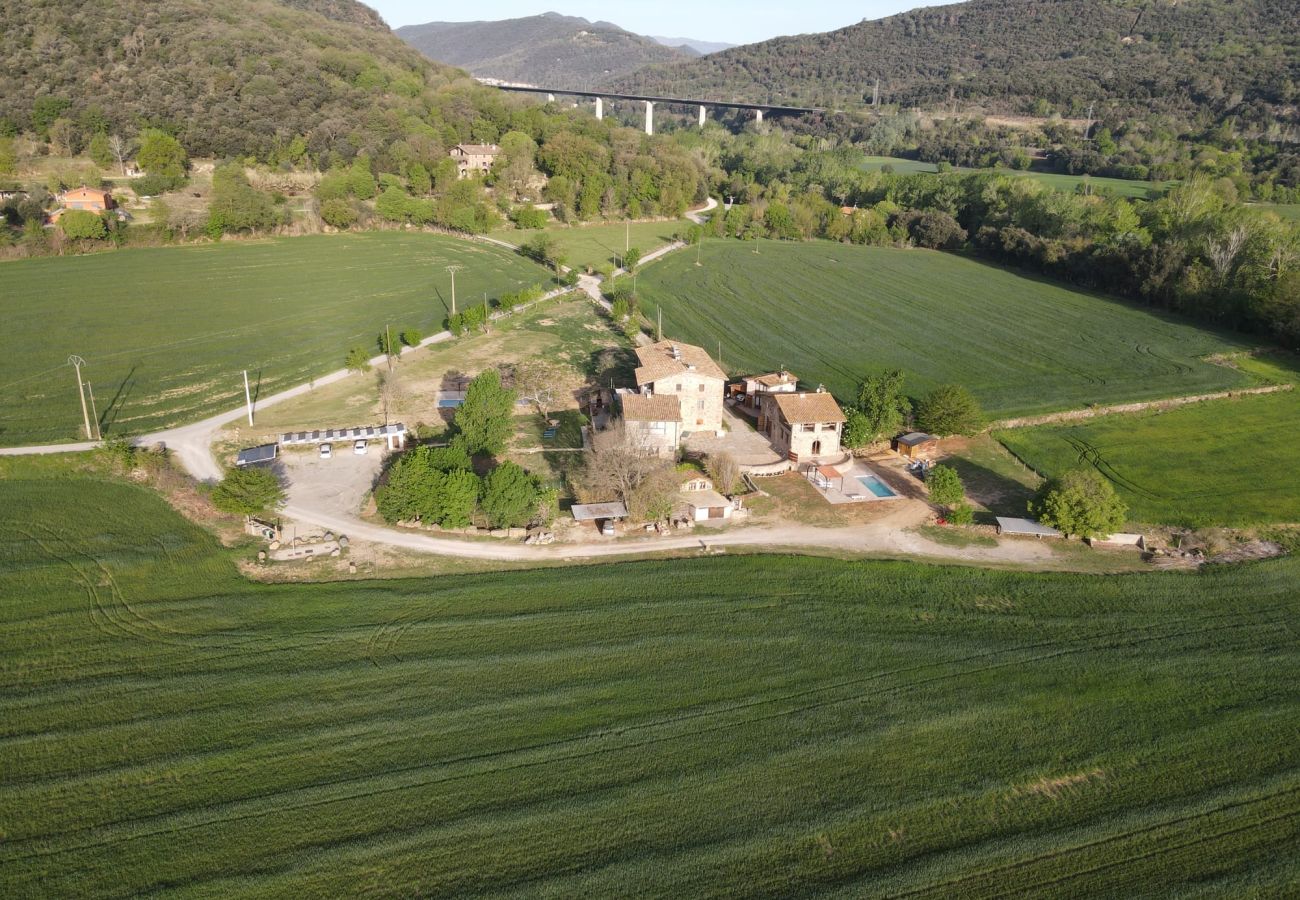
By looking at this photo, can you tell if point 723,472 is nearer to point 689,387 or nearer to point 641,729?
point 689,387

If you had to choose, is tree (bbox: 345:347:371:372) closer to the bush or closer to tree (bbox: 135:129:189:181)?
the bush

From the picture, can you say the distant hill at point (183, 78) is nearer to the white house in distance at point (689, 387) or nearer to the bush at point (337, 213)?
the bush at point (337, 213)

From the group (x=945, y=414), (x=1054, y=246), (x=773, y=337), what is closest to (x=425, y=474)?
(x=945, y=414)

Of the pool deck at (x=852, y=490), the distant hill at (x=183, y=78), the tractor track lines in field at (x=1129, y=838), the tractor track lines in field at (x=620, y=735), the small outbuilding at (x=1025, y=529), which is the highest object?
the distant hill at (x=183, y=78)

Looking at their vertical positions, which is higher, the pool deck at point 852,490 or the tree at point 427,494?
the tree at point 427,494

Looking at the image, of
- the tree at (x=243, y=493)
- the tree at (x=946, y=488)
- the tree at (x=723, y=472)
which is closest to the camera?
the tree at (x=243, y=493)

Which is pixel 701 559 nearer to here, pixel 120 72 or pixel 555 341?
pixel 555 341

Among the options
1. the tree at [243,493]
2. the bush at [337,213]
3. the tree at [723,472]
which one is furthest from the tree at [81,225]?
the tree at [723,472]
